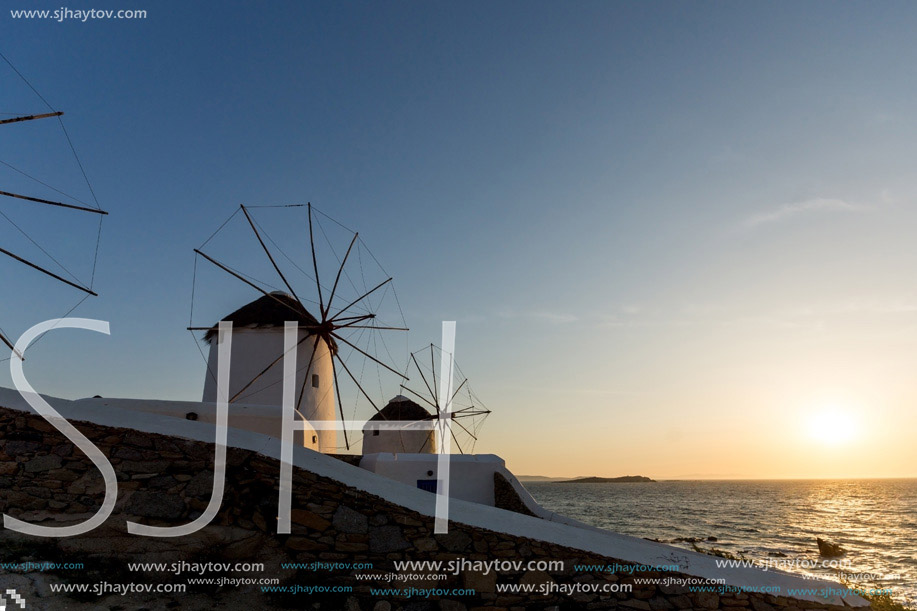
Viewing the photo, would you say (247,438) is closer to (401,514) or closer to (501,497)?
(401,514)

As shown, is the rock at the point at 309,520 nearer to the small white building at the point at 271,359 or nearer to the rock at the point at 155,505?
the rock at the point at 155,505

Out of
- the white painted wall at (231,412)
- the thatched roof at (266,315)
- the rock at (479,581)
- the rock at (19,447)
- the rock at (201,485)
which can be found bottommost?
the rock at (479,581)

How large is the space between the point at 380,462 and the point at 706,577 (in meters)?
7.17

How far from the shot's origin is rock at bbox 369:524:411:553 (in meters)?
5.79

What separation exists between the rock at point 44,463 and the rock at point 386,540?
10.6ft

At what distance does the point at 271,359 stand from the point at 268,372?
0.33 meters

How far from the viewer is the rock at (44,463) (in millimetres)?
5738

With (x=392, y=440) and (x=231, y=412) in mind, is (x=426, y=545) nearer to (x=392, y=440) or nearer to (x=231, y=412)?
(x=231, y=412)

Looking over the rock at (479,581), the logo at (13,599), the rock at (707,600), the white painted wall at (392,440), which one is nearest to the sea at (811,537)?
the rock at (707,600)

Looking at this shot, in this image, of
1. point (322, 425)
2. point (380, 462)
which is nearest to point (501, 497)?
point (380, 462)

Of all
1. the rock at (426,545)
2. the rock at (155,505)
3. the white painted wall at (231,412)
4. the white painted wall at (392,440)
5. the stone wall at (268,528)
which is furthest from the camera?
the white painted wall at (392,440)

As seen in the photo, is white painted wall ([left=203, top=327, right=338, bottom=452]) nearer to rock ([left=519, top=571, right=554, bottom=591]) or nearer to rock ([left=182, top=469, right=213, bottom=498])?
rock ([left=182, top=469, right=213, bottom=498])

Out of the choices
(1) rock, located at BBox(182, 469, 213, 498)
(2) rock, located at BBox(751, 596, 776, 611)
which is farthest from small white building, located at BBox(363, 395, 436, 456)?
(2) rock, located at BBox(751, 596, 776, 611)

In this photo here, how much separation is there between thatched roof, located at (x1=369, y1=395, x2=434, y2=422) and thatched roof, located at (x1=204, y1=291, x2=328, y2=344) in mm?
10647
